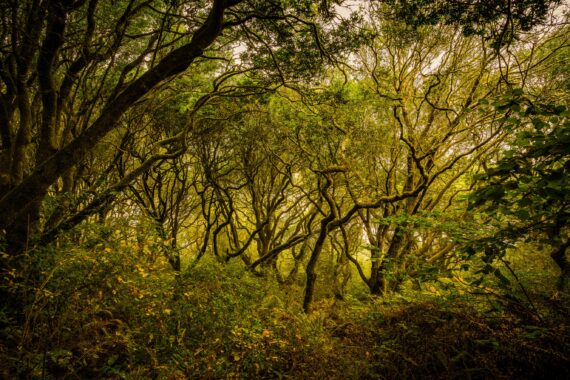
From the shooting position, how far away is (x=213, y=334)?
5.19 metres

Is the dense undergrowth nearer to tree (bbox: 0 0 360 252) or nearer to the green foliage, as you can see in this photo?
tree (bbox: 0 0 360 252)

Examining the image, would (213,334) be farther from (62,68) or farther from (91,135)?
(62,68)

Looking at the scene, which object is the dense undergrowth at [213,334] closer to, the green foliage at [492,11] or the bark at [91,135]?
the bark at [91,135]

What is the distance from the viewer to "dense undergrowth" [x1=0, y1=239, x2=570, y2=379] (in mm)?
3799

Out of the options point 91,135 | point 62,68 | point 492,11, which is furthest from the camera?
point 62,68

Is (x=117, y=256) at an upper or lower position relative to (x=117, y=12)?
lower

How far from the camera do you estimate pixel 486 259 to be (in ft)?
8.69

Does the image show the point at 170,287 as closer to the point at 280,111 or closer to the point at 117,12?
the point at 117,12

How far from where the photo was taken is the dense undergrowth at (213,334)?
380 centimetres

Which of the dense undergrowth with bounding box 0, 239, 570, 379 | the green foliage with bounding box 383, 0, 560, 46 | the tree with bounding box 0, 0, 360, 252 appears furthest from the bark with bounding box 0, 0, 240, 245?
the green foliage with bounding box 383, 0, 560, 46

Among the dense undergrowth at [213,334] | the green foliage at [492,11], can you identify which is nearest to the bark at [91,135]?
the dense undergrowth at [213,334]

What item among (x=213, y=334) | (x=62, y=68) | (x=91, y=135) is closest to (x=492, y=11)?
(x=91, y=135)

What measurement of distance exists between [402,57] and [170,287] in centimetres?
1042

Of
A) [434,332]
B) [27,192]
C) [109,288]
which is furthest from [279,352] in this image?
[27,192]
